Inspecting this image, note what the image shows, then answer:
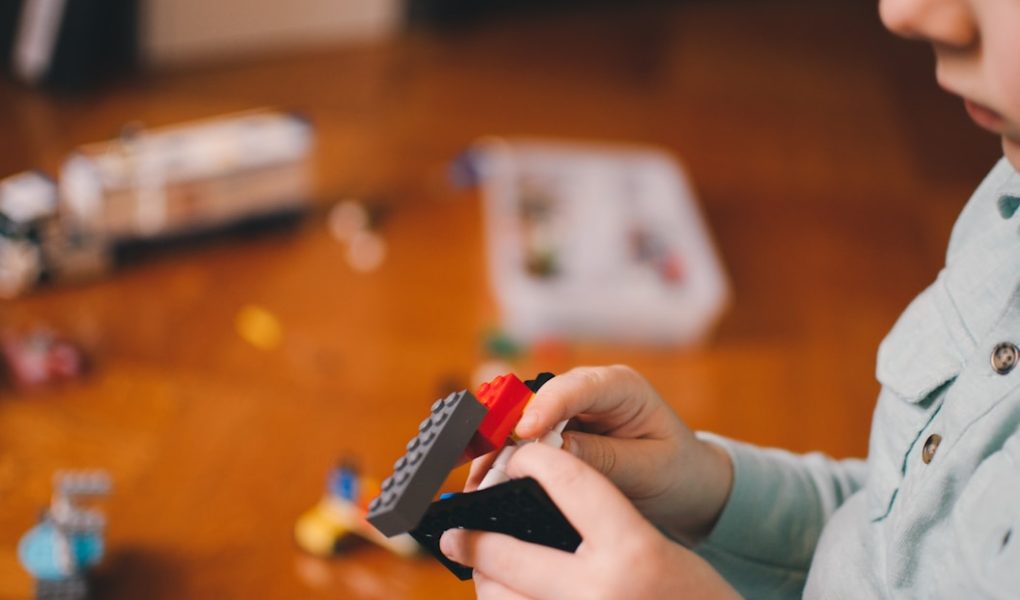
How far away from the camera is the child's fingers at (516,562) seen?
1.39ft

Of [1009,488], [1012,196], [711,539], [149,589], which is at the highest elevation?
[1012,196]

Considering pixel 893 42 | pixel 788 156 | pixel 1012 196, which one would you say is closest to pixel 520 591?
pixel 1012 196

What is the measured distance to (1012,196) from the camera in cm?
49

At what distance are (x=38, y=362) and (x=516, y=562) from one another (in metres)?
0.69

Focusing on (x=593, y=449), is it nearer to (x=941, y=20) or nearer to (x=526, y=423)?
(x=526, y=423)

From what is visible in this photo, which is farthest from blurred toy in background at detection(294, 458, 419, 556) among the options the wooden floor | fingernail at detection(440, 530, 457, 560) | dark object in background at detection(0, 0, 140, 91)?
dark object in background at detection(0, 0, 140, 91)

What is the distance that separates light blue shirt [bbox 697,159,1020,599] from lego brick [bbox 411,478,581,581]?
0.16m

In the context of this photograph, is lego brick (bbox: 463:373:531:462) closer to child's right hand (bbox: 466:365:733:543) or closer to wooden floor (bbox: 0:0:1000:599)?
child's right hand (bbox: 466:365:733:543)

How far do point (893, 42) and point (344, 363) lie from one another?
1507 millimetres

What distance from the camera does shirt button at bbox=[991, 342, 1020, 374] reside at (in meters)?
0.44

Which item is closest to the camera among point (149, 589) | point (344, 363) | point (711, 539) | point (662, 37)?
point (711, 539)

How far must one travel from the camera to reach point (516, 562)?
437 mm

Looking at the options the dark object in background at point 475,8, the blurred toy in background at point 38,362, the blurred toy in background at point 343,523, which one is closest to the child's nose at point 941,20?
the blurred toy in background at point 343,523

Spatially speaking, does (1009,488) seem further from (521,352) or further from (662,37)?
(662,37)
